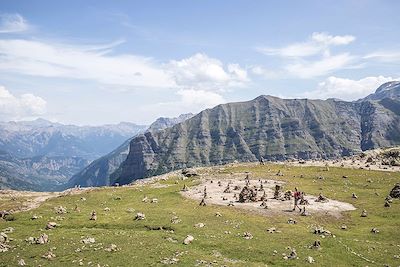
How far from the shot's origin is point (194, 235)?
196 ft

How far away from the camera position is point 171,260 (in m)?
48.4

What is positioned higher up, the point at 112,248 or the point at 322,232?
the point at 322,232

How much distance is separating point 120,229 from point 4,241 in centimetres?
1684

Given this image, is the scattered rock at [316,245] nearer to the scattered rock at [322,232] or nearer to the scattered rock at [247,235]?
the scattered rock at [322,232]

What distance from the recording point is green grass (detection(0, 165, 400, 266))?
4969cm

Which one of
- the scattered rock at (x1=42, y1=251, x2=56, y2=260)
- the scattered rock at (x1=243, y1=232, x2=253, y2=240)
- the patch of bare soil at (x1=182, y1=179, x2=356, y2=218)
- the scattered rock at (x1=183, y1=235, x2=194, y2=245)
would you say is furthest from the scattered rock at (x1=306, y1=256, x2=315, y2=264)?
the scattered rock at (x1=42, y1=251, x2=56, y2=260)

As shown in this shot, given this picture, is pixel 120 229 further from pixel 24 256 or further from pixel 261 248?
pixel 261 248

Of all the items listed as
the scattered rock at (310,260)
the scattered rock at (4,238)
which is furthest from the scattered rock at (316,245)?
the scattered rock at (4,238)

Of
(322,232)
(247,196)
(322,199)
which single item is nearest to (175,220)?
(322,232)

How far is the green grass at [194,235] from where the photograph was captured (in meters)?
49.7

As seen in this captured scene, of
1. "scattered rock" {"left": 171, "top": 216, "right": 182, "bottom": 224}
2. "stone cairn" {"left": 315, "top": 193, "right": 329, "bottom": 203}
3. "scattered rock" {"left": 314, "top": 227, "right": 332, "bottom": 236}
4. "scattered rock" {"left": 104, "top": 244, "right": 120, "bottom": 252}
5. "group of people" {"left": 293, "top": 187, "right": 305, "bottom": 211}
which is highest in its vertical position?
"group of people" {"left": 293, "top": 187, "right": 305, "bottom": 211}

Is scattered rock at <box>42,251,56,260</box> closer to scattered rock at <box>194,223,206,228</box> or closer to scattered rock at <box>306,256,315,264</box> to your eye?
scattered rock at <box>194,223,206,228</box>

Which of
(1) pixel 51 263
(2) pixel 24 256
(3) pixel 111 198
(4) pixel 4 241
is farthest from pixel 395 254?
(3) pixel 111 198

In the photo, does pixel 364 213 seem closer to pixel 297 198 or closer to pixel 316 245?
pixel 297 198
